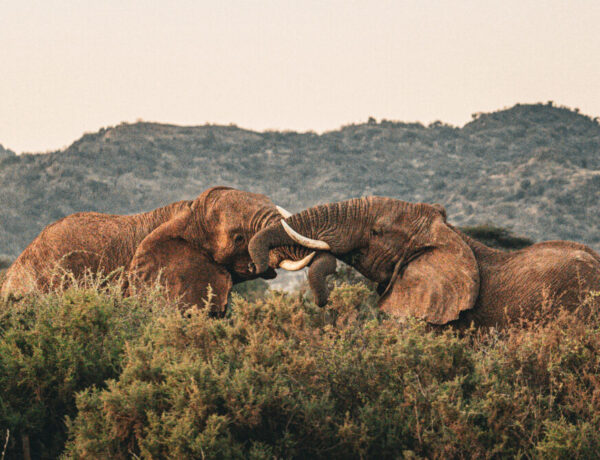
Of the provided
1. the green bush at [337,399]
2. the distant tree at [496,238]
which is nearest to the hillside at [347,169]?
the distant tree at [496,238]

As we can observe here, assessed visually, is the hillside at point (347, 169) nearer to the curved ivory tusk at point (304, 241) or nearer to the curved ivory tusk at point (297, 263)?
the curved ivory tusk at point (297, 263)

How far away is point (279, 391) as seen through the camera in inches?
185

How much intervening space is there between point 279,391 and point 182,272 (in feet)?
14.3

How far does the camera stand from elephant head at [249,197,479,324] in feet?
25.5

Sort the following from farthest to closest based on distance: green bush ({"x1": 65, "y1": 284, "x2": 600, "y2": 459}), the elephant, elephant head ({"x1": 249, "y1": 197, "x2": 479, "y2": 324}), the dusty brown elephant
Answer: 1. the elephant
2. elephant head ({"x1": 249, "y1": 197, "x2": 479, "y2": 324})
3. the dusty brown elephant
4. green bush ({"x1": 65, "y1": 284, "x2": 600, "y2": 459})

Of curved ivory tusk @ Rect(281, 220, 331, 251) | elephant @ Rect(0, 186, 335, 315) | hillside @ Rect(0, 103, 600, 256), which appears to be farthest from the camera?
hillside @ Rect(0, 103, 600, 256)

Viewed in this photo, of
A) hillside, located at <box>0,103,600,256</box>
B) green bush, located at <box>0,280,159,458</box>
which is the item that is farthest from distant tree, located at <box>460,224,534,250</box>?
hillside, located at <box>0,103,600,256</box>

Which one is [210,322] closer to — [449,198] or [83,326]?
[83,326]

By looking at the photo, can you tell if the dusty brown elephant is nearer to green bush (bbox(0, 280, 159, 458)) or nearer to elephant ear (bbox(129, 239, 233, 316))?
elephant ear (bbox(129, 239, 233, 316))

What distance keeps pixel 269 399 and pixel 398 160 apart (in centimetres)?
7914

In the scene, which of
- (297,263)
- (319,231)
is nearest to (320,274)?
(297,263)

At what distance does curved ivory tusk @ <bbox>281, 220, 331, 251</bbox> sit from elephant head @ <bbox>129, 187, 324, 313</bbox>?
1.88 ft

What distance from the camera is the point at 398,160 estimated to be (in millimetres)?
82688

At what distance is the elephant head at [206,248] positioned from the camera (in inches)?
345
